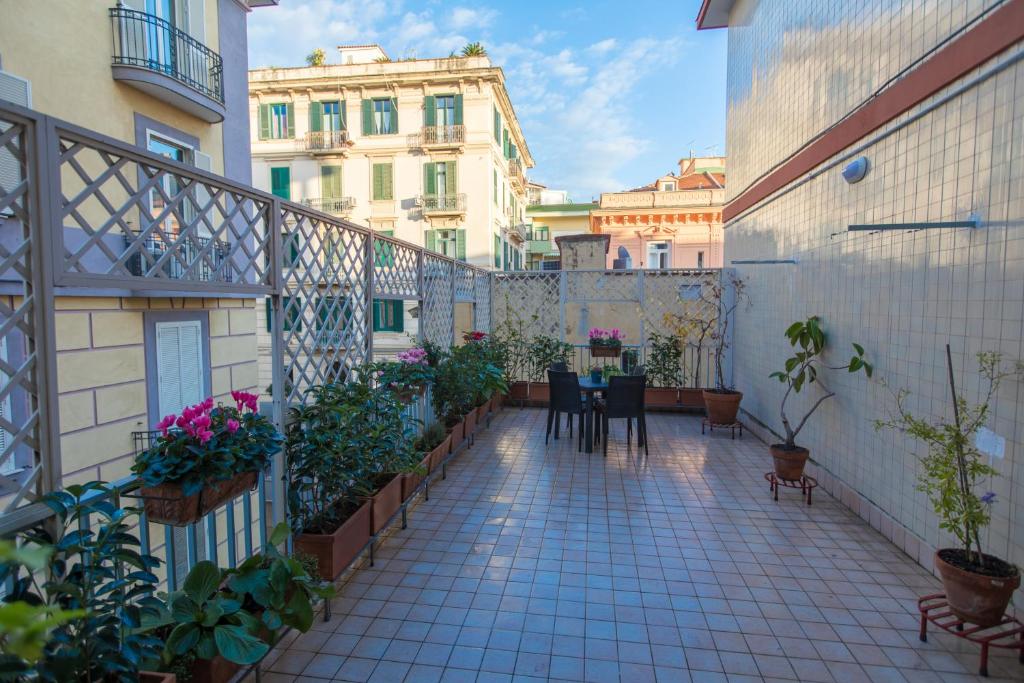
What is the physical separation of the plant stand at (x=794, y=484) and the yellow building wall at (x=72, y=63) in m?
7.42

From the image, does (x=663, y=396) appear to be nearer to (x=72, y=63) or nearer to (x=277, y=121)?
(x=72, y=63)

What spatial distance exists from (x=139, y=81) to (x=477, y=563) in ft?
21.9

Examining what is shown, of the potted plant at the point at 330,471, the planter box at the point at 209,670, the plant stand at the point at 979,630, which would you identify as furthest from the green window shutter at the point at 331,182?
the plant stand at the point at 979,630

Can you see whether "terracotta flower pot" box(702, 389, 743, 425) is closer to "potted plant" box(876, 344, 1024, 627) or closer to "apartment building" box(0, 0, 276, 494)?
"potted plant" box(876, 344, 1024, 627)

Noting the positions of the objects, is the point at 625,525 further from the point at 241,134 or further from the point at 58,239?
the point at 241,134

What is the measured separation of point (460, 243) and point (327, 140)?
4.76 metres

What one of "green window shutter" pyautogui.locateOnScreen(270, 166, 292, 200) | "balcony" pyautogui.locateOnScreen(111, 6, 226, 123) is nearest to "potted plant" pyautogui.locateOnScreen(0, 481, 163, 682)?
"balcony" pyautogui.locateOnScreen(111, 6, 226, 123)

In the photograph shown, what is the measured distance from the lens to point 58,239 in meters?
1.52

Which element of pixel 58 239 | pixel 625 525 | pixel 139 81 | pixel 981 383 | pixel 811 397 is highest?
pixel 139 81

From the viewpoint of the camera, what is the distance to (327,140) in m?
15.7

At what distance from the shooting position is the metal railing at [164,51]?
625 centimetres

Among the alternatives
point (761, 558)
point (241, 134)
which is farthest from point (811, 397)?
point (241, 134)

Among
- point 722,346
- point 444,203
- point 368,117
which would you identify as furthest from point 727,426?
point 368,117

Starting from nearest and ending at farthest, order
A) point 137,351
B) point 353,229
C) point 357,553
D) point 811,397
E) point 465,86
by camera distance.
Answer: point 357,553, point 353,229, point 811,397, point 137,351, point 465,86
